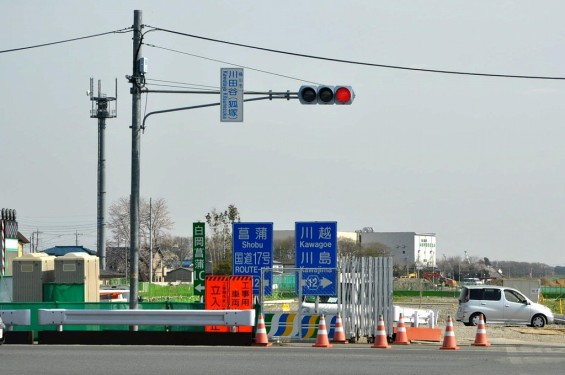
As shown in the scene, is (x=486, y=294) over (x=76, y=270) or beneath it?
beneath

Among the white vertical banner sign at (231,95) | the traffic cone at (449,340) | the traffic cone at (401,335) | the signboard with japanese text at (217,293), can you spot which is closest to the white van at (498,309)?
the traffic cone at (401,335)

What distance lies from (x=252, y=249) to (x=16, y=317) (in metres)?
7.10

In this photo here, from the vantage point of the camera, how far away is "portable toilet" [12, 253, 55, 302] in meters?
28.2

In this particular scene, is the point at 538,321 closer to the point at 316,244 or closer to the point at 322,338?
the point at 316,244

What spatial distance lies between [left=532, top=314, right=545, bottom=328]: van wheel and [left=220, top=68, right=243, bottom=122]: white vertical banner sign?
64.1 ft

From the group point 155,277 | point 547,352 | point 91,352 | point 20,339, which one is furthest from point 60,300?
point 155,277

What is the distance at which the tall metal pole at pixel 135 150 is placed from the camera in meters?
26.2

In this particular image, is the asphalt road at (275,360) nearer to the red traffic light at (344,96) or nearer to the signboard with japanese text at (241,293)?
the signboard with japanese text at (241,293)

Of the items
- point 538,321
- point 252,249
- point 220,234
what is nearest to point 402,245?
point 220,234

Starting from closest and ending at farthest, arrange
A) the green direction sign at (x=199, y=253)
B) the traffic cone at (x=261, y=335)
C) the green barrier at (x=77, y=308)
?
1. the traffic cone at (x=261, y=335)
2. the green barrier at (x=77, y=308)
3. the green direction sign at (x=199, y=253)

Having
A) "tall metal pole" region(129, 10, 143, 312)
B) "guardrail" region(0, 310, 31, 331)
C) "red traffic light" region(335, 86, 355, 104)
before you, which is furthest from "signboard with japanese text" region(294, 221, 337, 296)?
"guardrail" region(0, 310, 31, 331)

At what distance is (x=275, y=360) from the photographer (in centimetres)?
1942

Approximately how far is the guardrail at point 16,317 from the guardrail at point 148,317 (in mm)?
370

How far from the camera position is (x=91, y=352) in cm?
2119
